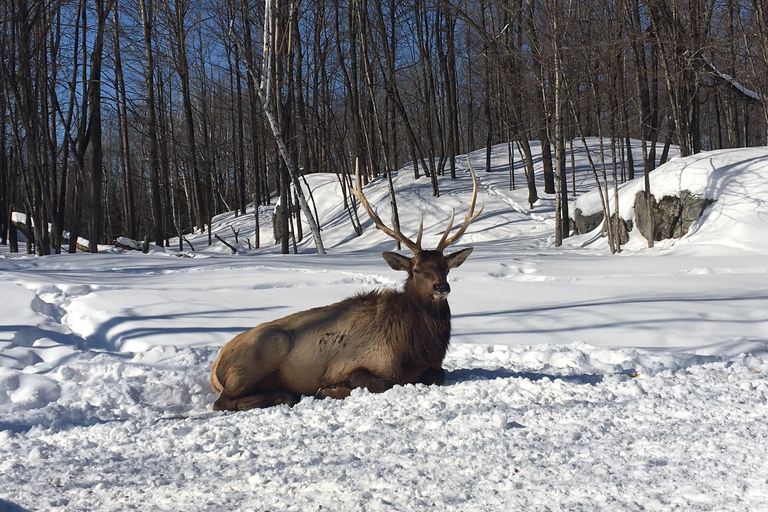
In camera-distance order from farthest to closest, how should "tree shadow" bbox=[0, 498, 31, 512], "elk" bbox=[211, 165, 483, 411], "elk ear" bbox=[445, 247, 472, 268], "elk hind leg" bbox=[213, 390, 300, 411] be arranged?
"elk ear" bbox=[445, 247, 472, 268] < "elk" bbox=[211, 165, 483, 411] < "elk hind leg" bbox=[213, 390, 300, 411] < "tree shadow" bbox=[0, 498, 31, 512]

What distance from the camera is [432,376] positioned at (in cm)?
501

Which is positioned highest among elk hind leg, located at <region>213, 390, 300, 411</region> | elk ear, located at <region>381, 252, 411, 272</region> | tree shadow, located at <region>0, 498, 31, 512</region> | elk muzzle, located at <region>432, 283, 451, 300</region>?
elk ear, located at <region>381, 252, 411, 272</region>

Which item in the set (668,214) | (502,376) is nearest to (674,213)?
(668,214)

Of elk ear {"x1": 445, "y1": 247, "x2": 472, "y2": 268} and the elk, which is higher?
elk ear {"x1": 445, "y1": 247, "x2": 472, "y2": 268}

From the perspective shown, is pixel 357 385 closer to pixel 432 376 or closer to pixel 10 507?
pixel 432 376

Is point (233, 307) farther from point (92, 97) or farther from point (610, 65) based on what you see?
point (92, 97)

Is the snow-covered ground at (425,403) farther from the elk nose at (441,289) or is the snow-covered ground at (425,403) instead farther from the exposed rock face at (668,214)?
the exposed rock face at (668,214)

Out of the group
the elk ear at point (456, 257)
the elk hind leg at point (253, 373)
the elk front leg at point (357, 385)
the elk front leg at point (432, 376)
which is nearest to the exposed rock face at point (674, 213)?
the elk ear at point (456, 257)

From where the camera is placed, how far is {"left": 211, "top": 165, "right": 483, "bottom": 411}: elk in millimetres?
4953

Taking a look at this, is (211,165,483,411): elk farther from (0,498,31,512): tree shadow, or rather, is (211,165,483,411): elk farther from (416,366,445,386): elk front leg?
(0,498,31,512): tree shadow

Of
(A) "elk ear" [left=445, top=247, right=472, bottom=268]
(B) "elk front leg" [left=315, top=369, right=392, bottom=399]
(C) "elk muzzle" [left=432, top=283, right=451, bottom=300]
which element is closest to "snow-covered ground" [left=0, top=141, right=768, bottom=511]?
(B) "elk front leg" [left=315, top=369, right=392, bottom=399]

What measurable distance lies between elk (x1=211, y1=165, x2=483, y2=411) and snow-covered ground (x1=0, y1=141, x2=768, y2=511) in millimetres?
302

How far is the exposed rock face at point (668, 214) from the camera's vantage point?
13.9 metres

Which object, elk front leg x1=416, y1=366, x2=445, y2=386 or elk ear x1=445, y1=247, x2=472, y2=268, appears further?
elk ear x1=445, y1=247, x2=472, y2=268
